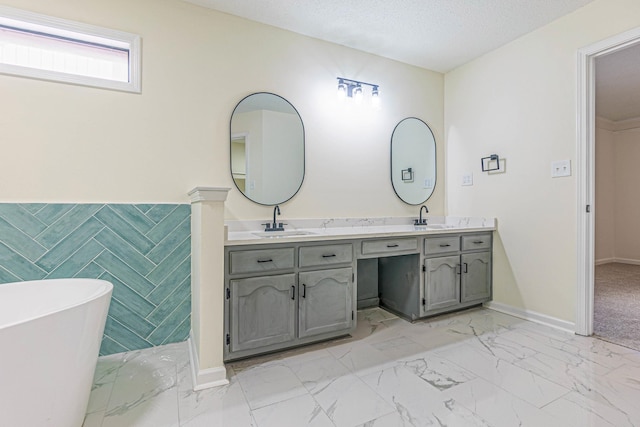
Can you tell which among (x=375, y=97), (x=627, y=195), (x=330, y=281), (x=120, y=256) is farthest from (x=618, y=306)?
(x=120, y=256)

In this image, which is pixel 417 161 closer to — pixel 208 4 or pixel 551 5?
pixel 551 5

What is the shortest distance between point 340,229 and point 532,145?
1770 millimetres

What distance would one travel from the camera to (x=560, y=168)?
2457 mm

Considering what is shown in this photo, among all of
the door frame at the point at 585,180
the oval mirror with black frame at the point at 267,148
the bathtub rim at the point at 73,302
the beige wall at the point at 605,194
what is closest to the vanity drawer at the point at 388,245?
the oval mirror with black frame at the point at 267,148

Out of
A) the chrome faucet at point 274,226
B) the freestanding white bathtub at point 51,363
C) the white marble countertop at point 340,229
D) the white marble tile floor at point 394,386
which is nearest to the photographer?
the freestanding white bathtub at point 51,363

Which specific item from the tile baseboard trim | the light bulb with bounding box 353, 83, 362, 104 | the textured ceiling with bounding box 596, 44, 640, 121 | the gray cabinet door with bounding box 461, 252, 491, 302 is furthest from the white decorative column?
the textured ceiling with bounding box 596, 44, 640, 121

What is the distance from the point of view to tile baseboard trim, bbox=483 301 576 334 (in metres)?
2.41

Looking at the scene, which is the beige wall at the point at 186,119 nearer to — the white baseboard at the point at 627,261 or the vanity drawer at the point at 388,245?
the vanity drawer at the point at 388,245

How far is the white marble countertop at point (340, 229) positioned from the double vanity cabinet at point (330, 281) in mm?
19

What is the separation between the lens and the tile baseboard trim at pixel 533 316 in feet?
7.92

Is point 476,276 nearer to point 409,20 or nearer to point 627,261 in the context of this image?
point 409,20

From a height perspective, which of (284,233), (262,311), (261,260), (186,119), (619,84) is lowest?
(262,311)

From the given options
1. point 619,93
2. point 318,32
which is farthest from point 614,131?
point 318,32

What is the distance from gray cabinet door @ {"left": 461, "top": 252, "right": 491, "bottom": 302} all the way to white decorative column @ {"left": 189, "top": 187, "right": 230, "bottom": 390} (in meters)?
2.11
